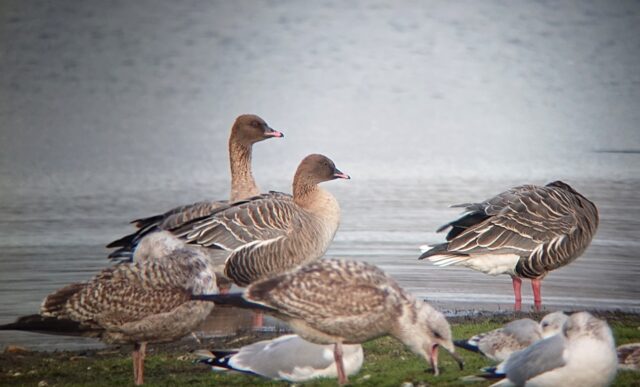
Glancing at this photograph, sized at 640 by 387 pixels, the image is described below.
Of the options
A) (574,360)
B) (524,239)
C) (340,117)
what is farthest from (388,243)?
(340,117)

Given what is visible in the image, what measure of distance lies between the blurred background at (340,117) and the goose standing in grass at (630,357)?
3.26m

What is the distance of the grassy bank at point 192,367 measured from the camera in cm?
771

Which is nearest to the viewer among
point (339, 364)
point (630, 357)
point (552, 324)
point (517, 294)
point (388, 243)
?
point (339, 364)

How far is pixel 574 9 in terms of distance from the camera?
34.6 m

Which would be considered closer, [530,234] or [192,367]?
[192,367]

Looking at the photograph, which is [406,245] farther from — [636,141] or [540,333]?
[636,141]

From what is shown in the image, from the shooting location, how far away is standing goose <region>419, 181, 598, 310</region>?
10969 millimetres

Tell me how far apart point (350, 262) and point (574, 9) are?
2897cm

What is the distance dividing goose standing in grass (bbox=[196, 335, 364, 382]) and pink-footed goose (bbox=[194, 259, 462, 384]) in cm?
33

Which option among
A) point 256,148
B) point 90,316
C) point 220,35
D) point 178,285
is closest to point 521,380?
point 178,285

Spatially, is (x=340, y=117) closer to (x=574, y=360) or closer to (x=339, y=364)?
(x=339, y=364)

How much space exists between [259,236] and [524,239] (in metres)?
2.80

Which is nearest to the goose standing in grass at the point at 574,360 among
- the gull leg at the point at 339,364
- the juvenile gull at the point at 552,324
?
the juvenile gull at the point at 552,324

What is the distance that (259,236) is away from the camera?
1084 centimetres
